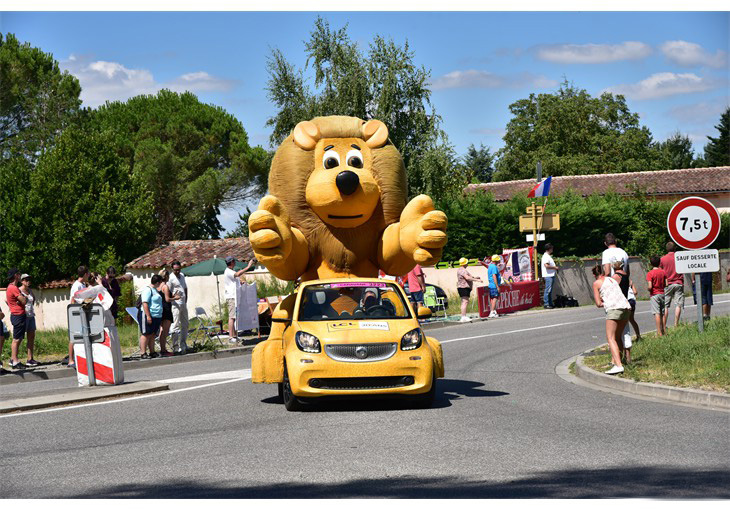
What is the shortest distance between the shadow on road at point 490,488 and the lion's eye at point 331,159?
747 cm

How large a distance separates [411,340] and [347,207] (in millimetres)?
3111

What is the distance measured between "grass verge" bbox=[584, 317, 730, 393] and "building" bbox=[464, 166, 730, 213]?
4244cm

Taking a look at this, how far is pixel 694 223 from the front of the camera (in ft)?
48.5

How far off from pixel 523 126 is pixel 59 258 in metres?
43.5

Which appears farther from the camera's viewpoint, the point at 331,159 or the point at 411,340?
the point at 331,159

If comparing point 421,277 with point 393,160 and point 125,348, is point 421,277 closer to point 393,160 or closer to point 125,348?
point 125,348

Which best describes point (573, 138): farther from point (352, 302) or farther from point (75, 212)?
point (352, 302)

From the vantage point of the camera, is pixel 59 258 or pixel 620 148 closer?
A: pixel 59 258

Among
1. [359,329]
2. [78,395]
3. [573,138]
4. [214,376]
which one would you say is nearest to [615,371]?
[359,329]

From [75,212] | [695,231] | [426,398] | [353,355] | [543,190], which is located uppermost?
[75,212]

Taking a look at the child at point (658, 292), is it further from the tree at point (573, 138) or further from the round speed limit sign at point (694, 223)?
the tree at point (573, 138)

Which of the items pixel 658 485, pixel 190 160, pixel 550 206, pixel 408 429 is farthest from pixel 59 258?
pixel 658 485

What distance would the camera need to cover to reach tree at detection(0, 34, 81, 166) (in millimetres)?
55156

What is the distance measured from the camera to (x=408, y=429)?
9867mm
